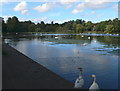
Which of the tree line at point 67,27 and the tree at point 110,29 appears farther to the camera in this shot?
the tree line at point 67,27

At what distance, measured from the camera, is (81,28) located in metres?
127

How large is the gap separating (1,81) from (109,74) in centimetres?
767

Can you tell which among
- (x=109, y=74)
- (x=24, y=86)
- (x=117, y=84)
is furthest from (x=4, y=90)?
(x=109, y=74)

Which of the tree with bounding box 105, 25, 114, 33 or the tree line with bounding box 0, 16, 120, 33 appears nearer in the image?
the tree with bounding box 105, 25, 114, 33

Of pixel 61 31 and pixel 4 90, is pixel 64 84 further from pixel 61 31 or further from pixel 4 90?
pixel 61 31

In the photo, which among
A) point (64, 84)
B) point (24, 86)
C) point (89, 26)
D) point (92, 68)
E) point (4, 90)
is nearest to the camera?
point (4, 90)

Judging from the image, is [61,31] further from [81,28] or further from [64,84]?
[64,84]

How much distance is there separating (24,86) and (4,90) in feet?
3.82

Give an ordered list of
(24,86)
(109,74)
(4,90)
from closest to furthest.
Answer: (4,90)
(24,86)
(109,74)

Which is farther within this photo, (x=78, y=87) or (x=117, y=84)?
(x=117, y=84)

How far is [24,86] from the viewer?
10.8 metres

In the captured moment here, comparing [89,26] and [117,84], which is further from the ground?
[89,26]

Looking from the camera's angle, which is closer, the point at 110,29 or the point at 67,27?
the point at 110,29

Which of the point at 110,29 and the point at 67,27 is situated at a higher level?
the point at 67,27
